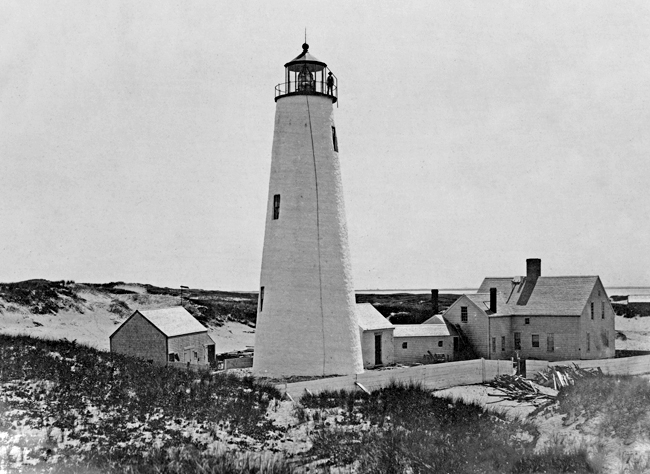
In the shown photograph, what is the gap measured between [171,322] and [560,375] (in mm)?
15198

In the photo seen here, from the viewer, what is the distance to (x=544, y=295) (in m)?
37.8

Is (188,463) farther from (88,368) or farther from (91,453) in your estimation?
(88,368)

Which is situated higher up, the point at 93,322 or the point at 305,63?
the point at 305,63

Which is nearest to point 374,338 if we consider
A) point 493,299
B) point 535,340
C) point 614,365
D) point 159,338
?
point 493,299

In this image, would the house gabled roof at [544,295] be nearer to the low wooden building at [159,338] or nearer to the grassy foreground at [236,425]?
the low wooden building at [159,338]

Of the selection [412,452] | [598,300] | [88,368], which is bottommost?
[412,452]

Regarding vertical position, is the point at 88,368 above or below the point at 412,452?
above

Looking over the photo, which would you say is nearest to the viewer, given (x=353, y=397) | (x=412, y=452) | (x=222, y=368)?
(x=412, y=452)

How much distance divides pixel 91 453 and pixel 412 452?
595 cm

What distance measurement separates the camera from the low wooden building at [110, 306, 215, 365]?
92.8ft

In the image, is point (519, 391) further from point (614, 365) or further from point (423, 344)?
point (423, 344)

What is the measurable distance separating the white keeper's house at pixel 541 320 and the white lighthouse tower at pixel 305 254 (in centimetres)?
1478

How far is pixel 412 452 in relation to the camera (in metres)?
13.8

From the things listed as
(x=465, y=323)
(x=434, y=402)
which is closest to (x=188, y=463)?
(x=434, y=402)
